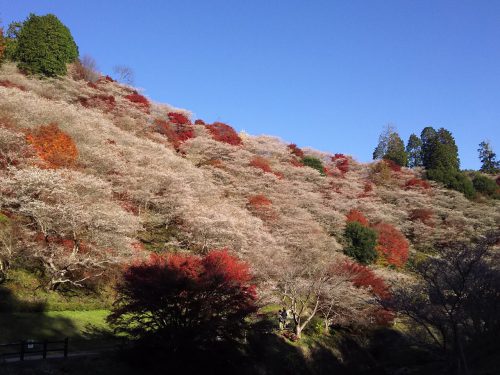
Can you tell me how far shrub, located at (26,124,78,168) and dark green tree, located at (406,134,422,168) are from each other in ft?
209

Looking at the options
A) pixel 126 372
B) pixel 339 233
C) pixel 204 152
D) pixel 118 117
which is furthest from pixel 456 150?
pixel 126 372

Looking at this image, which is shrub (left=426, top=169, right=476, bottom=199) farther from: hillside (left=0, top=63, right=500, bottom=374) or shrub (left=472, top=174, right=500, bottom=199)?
shrub (left=472, top=174, right=500, bottom=199)

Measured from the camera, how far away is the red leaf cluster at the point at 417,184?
61088 millimetres

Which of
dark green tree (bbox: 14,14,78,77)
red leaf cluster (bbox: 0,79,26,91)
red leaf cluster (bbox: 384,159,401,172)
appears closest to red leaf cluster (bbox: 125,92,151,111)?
dark green tree (bbox: 14,14,78,77)

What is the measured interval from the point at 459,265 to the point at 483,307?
2.64 meters

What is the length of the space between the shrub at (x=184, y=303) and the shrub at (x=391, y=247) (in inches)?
1128

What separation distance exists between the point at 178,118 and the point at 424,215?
34.4 meters

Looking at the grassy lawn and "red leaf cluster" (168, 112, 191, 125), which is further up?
"red leaf cluster" (168, 112, 191, 125)

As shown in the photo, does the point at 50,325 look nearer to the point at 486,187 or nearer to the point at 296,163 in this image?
the point at 296,163

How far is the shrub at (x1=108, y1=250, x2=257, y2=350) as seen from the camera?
1584 cm

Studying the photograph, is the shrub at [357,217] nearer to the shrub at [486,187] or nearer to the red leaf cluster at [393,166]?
the red leaf cluster at [393,166]

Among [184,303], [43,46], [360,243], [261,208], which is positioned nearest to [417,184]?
[360,243]

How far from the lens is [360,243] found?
1609 inches

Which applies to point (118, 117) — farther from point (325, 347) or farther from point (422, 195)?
point (422, 195)
